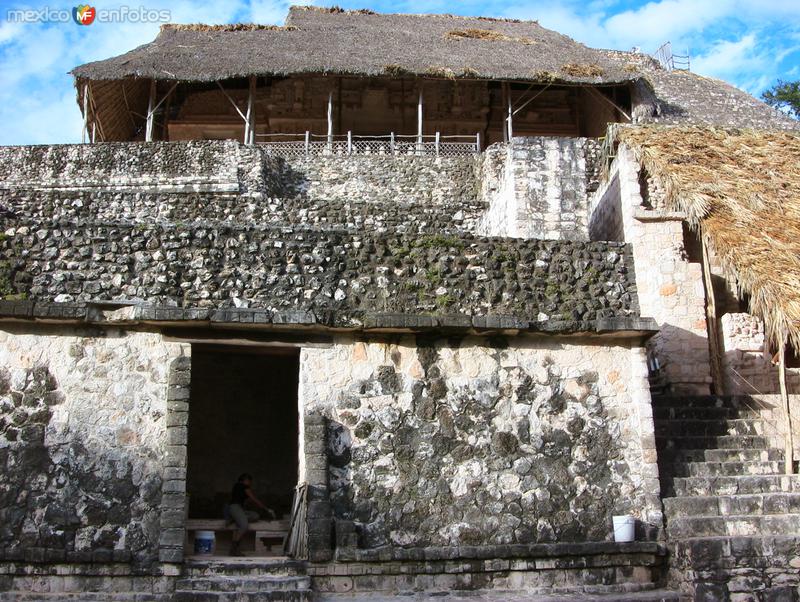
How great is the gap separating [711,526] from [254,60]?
14.1 m

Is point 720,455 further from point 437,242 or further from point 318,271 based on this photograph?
point 318,271

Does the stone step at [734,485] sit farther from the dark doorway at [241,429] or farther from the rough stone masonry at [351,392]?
the dark doorway at [241,429]

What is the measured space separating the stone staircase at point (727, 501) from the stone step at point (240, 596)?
2852 mm

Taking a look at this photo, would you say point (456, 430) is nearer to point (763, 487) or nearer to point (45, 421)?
point (763, 487)

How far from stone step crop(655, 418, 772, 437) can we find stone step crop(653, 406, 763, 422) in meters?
0.16

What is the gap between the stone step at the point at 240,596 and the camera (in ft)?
20.2

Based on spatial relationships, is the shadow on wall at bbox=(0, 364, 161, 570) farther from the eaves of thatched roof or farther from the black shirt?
the eaves of thatched roof

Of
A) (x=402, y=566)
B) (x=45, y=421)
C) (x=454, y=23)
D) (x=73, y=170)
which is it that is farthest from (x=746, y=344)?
(x=454, y=23)

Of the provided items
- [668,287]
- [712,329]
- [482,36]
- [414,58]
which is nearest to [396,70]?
[414,58]

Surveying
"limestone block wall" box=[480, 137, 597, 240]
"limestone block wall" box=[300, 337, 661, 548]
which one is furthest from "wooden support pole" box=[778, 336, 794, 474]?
"limestone block wall" box=[480, 137, 597, 240]

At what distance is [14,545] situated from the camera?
630 cm

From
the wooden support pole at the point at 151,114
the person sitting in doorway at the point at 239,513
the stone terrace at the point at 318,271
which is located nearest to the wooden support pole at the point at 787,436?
the stone terrace at the point at 318,271

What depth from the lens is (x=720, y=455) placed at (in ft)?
25.5

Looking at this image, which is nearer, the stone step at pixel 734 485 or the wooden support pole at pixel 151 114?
the stone step at pixel 734 485
